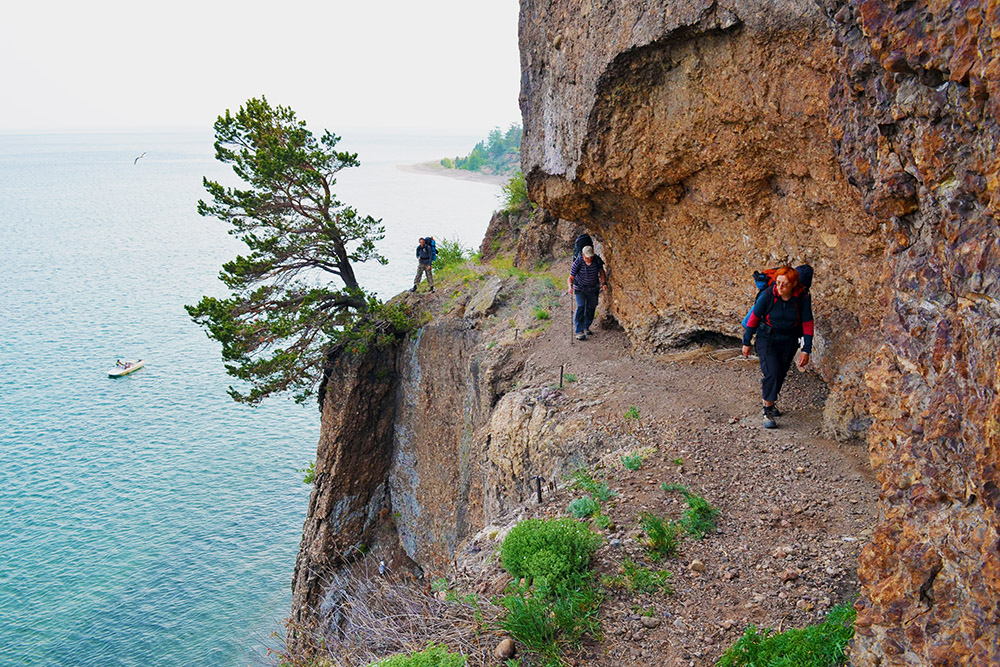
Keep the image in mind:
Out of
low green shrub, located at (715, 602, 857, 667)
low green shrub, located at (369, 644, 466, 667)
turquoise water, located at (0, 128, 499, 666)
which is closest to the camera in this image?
low green shrub, located at (715, 602, 857, 667)

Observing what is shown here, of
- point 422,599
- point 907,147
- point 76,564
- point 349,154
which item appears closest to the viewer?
point 907,147

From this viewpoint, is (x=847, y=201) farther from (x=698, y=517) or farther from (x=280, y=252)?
(x=280, y=252)

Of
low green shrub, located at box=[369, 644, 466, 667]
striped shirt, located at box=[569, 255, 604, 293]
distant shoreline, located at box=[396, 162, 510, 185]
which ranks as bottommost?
low green shrub, located at box=[369, 644, 466, 667]

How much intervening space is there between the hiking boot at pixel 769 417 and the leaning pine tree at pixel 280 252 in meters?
10.5

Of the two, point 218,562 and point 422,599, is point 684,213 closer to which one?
point 422,599

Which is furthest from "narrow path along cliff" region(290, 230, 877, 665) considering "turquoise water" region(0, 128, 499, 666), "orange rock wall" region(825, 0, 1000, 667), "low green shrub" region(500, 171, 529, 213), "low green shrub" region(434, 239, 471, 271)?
"turquoise water" region(0, 128, 499, 666)

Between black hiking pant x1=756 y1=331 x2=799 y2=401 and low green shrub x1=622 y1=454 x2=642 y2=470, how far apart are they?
6.09 feet

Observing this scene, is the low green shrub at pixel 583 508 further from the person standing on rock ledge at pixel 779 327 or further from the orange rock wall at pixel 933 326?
the orange rock wall at pixel 933 326

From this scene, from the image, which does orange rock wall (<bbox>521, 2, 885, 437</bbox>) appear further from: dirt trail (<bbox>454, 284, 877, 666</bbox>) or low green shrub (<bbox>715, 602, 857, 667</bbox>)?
low green shrub (<bbox>715, 602, 857, 667</bbox>)

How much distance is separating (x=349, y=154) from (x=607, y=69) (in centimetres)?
905

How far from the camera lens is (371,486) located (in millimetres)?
18766

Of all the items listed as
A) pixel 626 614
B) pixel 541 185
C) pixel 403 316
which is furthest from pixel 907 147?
pixel 403 316

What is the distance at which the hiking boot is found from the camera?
834 centimetres

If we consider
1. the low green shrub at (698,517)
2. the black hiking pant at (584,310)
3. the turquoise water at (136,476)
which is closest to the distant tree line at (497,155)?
the turquoise water at (136,476)
